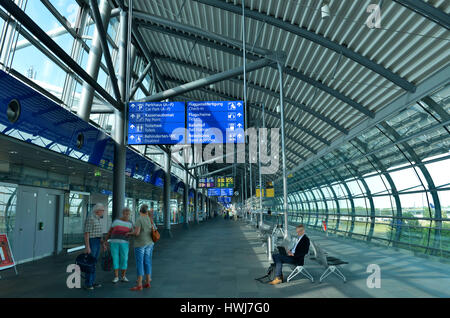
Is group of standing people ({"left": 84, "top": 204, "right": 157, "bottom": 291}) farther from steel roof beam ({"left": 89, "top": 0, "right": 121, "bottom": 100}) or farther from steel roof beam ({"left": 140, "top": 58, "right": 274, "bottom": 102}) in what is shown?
steel roof beam ({"left": 140, "top": 58, "right": 274, "bottom": 102})

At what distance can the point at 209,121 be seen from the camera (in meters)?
10.6

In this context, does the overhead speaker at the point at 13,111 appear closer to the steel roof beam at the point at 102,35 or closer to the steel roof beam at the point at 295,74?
the steel roof beam at the point at 102,35

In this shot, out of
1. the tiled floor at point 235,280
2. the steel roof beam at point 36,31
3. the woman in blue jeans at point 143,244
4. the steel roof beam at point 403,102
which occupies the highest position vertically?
the steel roof beam at point 403,102

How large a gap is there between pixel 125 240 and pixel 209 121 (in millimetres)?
4930

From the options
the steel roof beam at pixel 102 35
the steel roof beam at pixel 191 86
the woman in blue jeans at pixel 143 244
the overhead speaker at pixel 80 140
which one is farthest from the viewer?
the steel roof beam at pixel 191 86

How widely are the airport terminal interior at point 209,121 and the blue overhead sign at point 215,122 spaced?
0.12ft

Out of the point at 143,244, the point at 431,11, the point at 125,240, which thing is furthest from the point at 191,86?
the point at 431,11

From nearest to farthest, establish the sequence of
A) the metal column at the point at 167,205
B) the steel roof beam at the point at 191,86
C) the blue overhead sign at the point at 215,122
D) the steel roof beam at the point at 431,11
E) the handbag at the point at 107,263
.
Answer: the handbag at the point at 107,263 → the steel roof beam at the point at 431,11 → the blue overhead sign at the point at 215,122 → the steel roof beam at the point at 191,86 → the metal column at the point at 167,205

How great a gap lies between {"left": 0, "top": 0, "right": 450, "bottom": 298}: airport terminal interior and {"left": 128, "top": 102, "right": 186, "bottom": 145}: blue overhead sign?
4 centimetres

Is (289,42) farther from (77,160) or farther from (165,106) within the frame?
(77,160)

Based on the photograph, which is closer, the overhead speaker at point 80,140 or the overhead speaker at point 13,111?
the overhead speaker at point 13,111

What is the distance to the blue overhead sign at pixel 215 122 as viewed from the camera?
1062 centimetres

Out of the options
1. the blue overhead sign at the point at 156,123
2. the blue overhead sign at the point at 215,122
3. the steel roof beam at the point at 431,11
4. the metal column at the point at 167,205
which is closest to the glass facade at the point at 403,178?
the steel roof beam at the point at 431,11

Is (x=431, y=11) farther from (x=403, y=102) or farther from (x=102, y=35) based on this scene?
(x=102, y=35)
